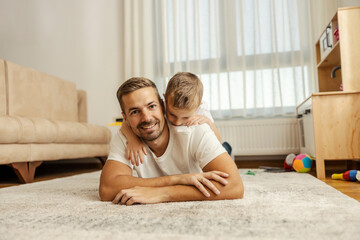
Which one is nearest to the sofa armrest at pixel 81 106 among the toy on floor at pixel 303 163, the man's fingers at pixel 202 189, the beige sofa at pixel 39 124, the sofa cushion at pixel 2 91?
the beige sofa at pixel 39 124

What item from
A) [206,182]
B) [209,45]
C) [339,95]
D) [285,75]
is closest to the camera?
[206,182]

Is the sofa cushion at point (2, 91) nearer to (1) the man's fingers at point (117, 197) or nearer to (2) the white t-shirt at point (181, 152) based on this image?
(2) the white t-shirt at point (181, 152)

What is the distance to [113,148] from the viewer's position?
1479mm

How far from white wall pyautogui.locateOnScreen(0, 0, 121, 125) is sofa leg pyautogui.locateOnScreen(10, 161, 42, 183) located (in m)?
1.67

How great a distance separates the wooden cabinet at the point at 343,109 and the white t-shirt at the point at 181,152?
49.0 inches

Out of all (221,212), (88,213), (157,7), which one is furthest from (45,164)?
(221,212)

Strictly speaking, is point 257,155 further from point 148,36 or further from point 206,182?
point 206,182

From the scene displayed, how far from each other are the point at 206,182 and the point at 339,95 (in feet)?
4.96

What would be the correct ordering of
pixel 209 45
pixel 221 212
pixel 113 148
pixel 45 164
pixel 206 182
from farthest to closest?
pixel 45 164
pixel 209 45
pixel 113 148
pixel 206 182
pixel 221 212

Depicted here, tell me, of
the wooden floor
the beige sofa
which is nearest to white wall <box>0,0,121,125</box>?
the beige sofa

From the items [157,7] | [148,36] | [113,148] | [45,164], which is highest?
[157,7]

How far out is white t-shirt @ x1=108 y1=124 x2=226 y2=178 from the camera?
1.36 meters

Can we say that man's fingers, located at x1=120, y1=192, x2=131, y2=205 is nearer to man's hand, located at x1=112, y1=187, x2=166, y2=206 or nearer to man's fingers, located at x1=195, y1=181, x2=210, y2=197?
man's hand, located at x1=112, y1=187, x2=166, y2=206

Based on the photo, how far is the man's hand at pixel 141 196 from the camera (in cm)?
128
